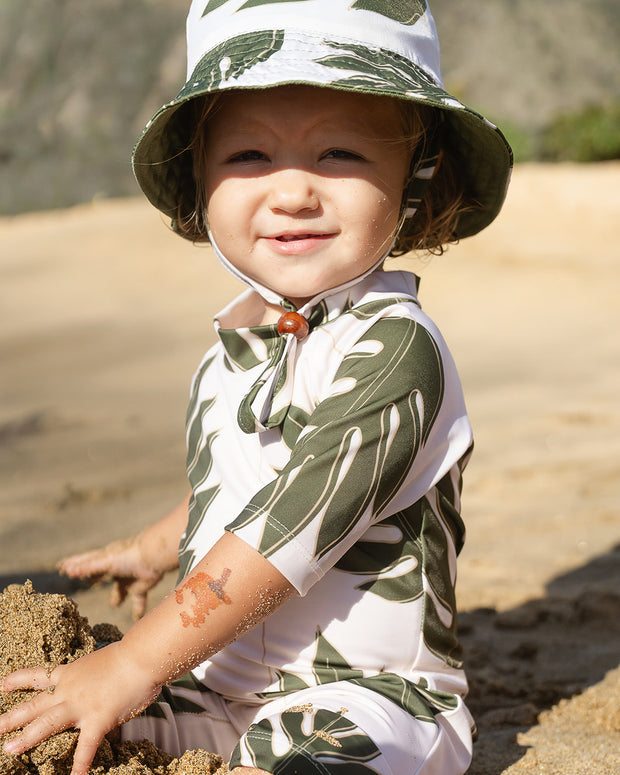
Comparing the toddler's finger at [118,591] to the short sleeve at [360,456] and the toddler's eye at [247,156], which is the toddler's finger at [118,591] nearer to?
the short sleeve at [360,456]

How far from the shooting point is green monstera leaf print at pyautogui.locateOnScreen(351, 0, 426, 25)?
1643 mm

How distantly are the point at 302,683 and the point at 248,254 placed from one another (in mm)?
749

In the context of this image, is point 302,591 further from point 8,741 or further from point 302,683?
point 8,741

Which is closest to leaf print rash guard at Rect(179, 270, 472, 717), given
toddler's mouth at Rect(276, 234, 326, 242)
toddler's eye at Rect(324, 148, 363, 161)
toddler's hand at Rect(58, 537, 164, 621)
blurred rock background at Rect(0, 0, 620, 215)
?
toddler's mouth at Rect(276, 234, 326, 242)

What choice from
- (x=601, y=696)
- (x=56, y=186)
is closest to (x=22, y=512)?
(x=601, y=696)

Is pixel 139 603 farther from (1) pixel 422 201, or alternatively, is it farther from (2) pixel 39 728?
(1) pixel 422 201

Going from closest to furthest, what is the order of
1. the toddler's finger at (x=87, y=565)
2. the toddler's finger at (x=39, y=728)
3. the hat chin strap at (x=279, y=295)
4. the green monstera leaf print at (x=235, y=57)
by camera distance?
the toddler's finger at (x=39, y=728)
the green monstera leaf print at (x=235, y=57)
the hat chin strap at (x=279, y=295)
the toddler's finger at (x=87, y=565)

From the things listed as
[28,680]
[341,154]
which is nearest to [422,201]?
[341,154]

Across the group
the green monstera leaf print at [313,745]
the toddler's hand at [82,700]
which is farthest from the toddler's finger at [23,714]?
the green monstera leaf print at [313,745]

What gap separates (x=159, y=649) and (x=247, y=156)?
84 cm

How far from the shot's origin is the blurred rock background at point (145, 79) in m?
15.5

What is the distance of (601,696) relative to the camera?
221 centimetres

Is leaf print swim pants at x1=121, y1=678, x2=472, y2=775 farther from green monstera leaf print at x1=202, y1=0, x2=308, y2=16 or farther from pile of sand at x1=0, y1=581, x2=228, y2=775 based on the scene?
green monstera leaf print at x1=202, y1=0, x2=308, y2=16

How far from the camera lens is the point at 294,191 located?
1574 millimetres
